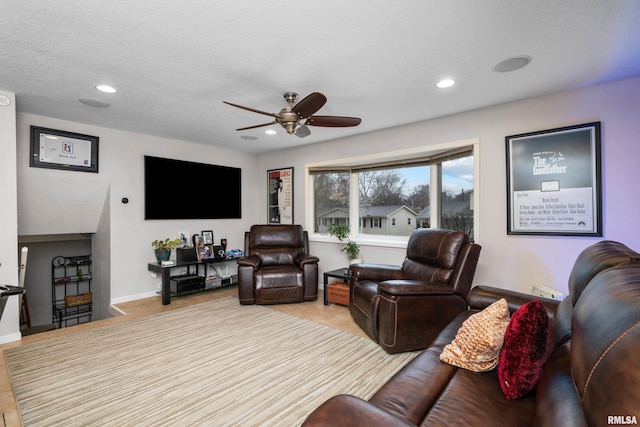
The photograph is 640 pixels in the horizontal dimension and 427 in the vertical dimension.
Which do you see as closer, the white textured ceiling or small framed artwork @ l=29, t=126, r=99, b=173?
the white textured ceiling

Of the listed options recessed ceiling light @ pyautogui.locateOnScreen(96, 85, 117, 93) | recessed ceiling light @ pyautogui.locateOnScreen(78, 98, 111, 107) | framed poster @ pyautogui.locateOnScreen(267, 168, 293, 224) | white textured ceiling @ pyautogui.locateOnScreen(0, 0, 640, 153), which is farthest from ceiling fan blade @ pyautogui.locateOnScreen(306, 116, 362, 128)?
framed poster @ pyautogui.locateOnScreen(267, 168, 293, 224)

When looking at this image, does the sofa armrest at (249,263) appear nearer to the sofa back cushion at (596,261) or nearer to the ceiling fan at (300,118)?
Result: the ceiling fan at (300,118)

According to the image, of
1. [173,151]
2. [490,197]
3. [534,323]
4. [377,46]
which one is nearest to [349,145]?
[490,197]

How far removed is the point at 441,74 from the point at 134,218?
436 cm

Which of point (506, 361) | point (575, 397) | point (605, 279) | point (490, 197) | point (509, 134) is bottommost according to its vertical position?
point (506, 361)

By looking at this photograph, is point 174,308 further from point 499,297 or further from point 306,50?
point 499,297

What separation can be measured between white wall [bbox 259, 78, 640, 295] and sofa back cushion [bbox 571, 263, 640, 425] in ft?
7.70

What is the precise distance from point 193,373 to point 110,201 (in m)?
3.04

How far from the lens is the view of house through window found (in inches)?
145

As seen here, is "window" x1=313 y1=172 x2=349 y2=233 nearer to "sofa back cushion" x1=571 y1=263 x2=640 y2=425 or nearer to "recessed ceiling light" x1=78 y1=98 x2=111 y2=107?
"recessed ceiling light" x1=78 y1=98 x2=111 y2=107

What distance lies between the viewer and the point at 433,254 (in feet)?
9.70

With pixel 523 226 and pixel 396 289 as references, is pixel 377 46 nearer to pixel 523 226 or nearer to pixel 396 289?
pixel 396 289

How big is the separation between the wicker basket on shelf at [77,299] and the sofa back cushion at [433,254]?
17.0 ft

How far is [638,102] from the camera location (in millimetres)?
2541
